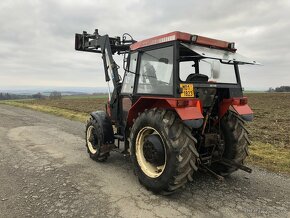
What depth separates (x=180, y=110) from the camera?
425 centimetres

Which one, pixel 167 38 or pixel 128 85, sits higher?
pixel 167 38

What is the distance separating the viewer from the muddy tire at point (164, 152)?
4.21m

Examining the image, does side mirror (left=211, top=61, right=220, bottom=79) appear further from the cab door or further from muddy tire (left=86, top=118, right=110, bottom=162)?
muddy tire (left=86, top=118, right=110, bottom=162)

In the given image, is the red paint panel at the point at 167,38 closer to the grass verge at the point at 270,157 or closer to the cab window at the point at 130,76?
the cab window at the point at 130,76

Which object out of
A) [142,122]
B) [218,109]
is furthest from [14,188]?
[218,109]

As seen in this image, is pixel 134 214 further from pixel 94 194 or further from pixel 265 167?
pixel 265 167

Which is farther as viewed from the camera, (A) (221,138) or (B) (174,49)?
(A) (221,138)

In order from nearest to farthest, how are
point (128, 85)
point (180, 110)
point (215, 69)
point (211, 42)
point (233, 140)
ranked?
1. point (180, 110)
2. point (211, 42)
3. point (215, 69)
4. point (233, 140)
5. point (128, 85)

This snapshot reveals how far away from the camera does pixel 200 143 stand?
500cm

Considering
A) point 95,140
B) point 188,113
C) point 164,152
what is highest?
point 188,113

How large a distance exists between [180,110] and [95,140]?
9.12ft

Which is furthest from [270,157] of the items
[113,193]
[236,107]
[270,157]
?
[113,193]

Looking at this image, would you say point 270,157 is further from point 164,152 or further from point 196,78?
point 164,152

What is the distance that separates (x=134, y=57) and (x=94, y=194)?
2.53 meters
